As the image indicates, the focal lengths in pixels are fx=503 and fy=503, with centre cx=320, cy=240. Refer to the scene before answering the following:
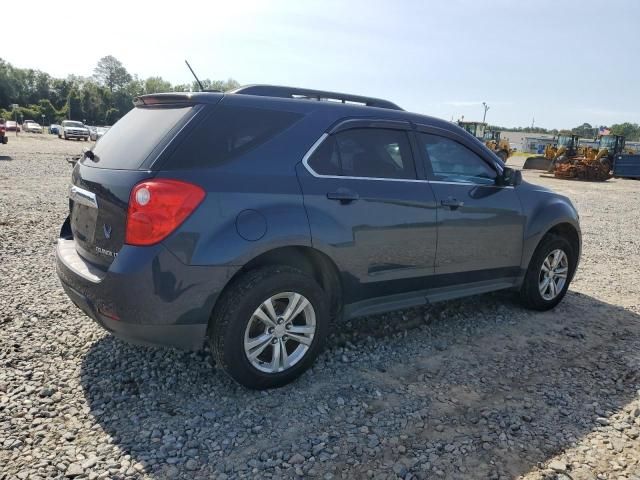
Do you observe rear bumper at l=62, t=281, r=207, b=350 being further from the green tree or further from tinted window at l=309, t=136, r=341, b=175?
the green tree

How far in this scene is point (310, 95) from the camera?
3773mm

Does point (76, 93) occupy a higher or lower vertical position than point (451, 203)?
higher

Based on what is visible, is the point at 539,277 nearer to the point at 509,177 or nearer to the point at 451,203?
the point at 509,177

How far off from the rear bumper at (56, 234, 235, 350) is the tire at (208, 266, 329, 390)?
3.8 inches

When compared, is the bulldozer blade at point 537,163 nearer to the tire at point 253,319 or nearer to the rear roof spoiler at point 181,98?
the tire at point 253,319

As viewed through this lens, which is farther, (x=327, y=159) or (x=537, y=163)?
(x=537, y=163)

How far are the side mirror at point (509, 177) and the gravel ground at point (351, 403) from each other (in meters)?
1.27

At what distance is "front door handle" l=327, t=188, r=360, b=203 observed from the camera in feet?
10.8

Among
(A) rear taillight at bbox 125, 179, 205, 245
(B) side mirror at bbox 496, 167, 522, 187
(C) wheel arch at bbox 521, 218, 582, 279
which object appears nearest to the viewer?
(A) rear taillight at bbox 125, 179, 205, 245

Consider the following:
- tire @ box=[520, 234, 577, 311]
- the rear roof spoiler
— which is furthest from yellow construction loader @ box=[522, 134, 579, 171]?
the rear roof spoiler

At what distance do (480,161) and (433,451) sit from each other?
2.64 m

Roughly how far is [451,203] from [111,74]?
134590 millimetres

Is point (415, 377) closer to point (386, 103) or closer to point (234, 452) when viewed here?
point (234, 452)

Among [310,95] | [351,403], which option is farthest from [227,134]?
[351,403]
